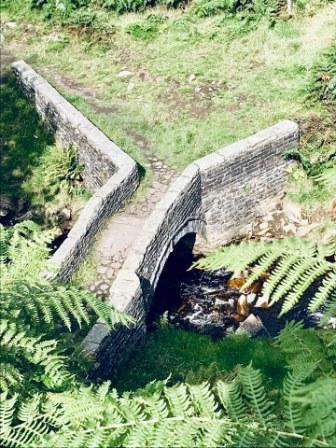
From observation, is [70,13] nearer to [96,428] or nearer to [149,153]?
[149,153]

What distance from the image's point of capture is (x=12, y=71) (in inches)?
638

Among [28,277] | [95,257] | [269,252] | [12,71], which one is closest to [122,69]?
[12,71]

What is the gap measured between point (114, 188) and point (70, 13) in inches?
335

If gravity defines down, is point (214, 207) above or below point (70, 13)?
below

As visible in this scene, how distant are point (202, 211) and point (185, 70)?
437cm

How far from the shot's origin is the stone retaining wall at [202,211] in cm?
923

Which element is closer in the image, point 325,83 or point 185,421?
point 185,421

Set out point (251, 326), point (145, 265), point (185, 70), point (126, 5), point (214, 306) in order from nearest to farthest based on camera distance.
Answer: point (145, 265), point (251, 326), point (214, 306), point (185, 70), point (126, 5)

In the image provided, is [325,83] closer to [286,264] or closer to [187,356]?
[187,356]

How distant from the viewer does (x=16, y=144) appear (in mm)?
15023

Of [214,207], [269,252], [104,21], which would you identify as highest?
[269,252]

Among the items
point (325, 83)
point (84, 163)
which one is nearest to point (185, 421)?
→ point (84, 163)

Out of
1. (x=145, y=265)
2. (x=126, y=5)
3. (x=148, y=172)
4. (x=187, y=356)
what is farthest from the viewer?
(x=126, y=5)

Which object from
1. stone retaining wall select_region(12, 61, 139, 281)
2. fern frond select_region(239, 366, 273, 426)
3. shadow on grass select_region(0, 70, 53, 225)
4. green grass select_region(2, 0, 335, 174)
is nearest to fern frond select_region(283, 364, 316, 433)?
fern frond select_region(239, 366, 273, 426)
